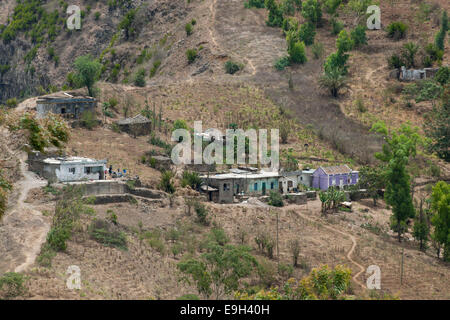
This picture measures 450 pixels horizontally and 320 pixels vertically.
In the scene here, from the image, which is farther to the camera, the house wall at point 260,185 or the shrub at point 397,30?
the shrub at point 397,30

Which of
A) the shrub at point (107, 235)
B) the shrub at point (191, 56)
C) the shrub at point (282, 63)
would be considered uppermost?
the shrub at point (191, 56)

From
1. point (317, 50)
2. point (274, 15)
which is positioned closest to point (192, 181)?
point (317, 50)

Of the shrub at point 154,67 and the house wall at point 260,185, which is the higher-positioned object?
the shrub at point 154,67

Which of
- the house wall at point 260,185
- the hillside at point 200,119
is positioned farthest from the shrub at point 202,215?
the house wall at point 260,185

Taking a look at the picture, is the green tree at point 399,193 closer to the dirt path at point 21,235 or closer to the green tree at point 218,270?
the green tree at point 218,270

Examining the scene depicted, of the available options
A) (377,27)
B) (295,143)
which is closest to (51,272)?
(295,143)

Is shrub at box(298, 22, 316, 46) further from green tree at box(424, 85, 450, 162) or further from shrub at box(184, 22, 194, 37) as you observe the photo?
green tree at box(424, 85, 450, 162)

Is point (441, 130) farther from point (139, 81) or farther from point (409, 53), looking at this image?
point (139, 81)
